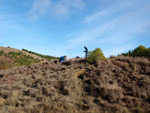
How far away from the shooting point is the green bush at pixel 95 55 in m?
16.3

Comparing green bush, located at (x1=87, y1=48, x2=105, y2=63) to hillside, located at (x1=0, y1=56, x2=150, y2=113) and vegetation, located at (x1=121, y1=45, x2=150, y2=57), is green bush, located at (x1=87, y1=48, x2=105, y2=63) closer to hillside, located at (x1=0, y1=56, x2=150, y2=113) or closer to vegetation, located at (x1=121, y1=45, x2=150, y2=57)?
hillside, located at (x1=0, y1=56, x2=150, y2=113)

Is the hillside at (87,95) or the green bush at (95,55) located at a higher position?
the green bush at (95,55)

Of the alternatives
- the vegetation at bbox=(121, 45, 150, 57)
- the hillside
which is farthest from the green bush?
the vegetation at bbox=(121, 45, 150, 57)

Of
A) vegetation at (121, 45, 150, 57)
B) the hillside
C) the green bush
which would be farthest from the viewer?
vegetation at (121, 45, 150, 57)

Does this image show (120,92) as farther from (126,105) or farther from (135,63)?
(135,63)

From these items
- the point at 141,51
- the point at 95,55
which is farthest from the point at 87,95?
Result: the point at 141,51

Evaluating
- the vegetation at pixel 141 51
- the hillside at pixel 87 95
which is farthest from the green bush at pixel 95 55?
the vegetation at pixel 141 51

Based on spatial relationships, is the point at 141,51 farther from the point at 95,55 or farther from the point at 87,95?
the point at 87,95

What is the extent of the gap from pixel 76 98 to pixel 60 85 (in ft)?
A: 7.48

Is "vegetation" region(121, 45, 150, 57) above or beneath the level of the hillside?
above

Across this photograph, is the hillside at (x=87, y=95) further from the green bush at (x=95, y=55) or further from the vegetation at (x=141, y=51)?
the vegetation at (x=141, y=51)

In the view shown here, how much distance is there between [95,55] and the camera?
16375mm

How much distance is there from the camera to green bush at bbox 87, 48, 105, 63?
53.5ft

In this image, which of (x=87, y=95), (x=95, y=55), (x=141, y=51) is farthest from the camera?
(x=141, y=51)
